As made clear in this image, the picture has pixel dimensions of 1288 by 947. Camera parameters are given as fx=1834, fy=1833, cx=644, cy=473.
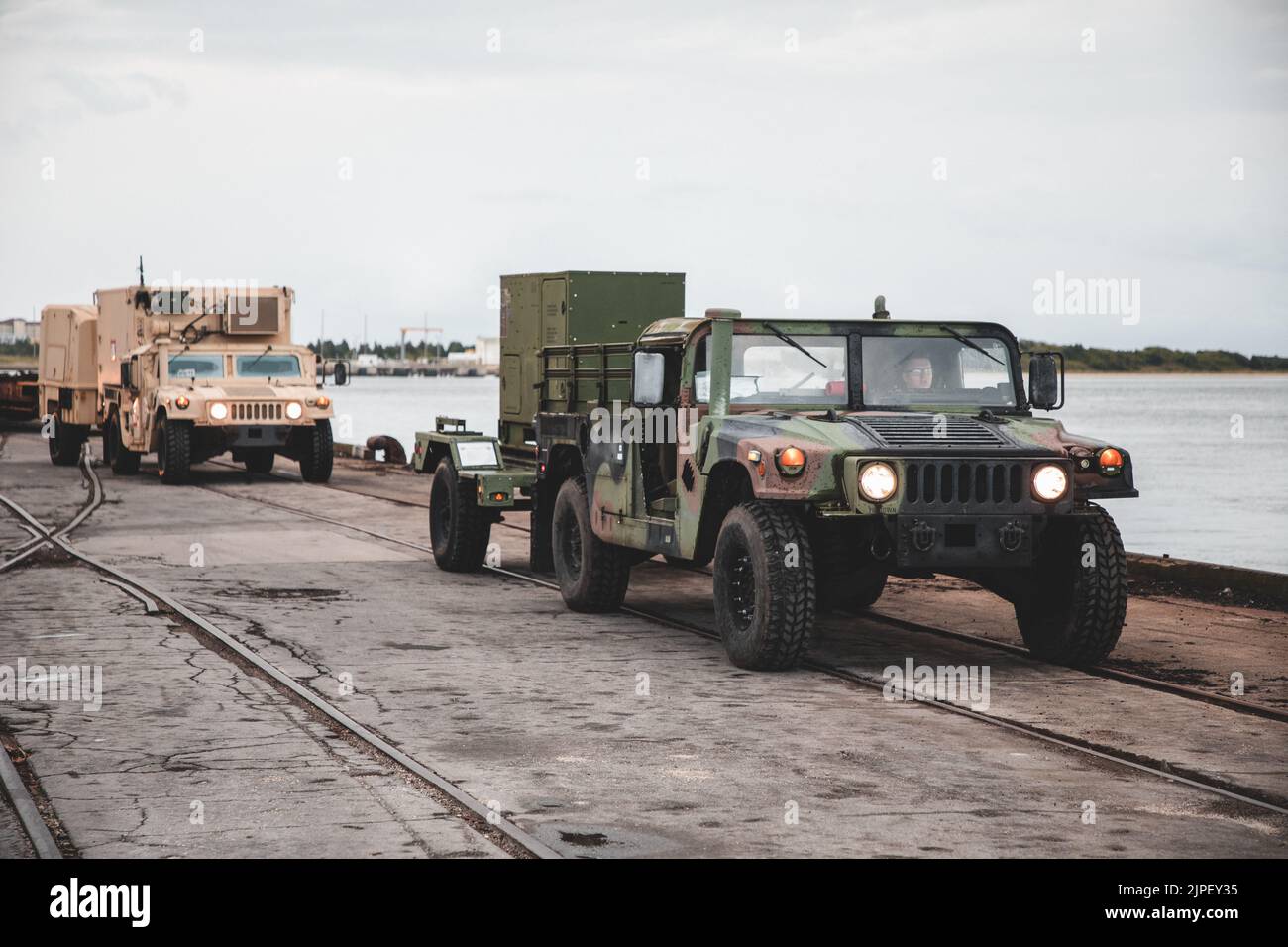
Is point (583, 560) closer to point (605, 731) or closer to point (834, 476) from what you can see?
point (834, 476)

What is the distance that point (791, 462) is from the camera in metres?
10.1

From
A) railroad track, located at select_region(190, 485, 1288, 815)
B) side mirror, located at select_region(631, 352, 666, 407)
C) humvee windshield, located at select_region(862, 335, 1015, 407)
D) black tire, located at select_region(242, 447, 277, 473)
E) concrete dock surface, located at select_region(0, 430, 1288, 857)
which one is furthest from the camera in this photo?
black tire, located at select_region(242, 447, 277, 473)

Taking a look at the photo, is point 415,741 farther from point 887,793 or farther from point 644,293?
point 644,293

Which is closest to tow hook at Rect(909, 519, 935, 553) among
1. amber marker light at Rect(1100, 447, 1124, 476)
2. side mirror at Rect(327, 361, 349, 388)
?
amber marker light at Rect(1100, 447, 1124, 476)

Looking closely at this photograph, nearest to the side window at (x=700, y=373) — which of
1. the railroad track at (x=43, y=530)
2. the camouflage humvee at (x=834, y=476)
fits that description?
the camouflage humvee at (x=834, y=476)

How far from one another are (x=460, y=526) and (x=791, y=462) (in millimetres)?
6069

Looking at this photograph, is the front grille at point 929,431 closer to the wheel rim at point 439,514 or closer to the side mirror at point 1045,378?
the side mirror at point 1045,378

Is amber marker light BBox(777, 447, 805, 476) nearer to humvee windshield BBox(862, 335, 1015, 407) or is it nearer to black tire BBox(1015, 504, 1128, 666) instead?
humvee windshield BBox(862, 335, 1015, 407)

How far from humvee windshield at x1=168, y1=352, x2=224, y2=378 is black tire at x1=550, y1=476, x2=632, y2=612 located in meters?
16.4

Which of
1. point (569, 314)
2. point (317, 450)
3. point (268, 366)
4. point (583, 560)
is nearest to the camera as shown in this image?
point (583, 560)

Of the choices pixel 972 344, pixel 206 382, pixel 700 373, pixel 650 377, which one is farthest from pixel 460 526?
pixel 206 382

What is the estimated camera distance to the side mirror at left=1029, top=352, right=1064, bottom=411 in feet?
36.7

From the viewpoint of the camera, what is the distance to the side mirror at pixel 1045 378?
36.7 feet

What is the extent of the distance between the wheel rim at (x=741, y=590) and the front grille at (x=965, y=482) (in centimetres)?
108
